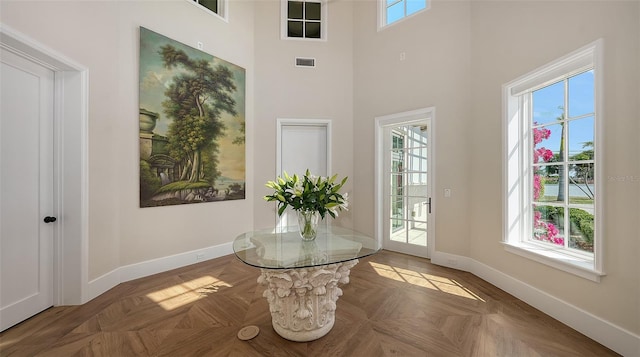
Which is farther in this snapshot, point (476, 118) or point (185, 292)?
point (476, 118)

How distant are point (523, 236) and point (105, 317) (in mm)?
4255

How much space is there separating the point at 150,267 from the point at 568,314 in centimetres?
443

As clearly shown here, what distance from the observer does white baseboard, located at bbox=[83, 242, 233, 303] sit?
263cm

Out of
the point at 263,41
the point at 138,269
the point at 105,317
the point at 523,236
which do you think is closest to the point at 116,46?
the point at 263,41

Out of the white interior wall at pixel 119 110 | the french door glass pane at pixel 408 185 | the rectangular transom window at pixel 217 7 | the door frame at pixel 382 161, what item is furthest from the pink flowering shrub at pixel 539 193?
the rectangular transom window at pixel 217 7

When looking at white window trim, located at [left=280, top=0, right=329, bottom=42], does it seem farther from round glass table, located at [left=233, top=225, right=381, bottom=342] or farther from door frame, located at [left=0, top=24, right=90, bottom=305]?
round glass table, located at [left=233, top=225, right=381, bottom=342]

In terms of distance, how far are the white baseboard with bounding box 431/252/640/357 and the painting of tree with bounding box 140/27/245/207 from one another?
371 cm

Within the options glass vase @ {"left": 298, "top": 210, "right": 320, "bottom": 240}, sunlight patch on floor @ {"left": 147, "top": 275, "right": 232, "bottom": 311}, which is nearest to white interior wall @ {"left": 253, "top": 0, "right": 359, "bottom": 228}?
sunlight patch on floor @ {"left": 147, "top": 275, "right": 232, "bottom": 311}

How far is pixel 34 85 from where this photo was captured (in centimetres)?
222

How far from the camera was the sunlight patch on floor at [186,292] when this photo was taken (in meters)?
2.46

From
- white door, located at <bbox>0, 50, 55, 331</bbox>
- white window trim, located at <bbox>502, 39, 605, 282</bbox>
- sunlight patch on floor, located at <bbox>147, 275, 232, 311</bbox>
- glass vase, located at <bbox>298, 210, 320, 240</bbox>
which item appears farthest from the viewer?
sunlight patch on floor, located at <bbox>147, 275, 232, 311</bbox>

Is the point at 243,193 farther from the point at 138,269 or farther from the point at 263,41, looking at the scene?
the point at 263,41

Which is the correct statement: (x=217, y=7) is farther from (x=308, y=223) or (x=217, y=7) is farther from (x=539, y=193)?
(x=539, y=193)

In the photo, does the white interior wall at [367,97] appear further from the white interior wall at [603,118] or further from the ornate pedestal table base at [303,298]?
the ornate pedestal table base at [303,298]
